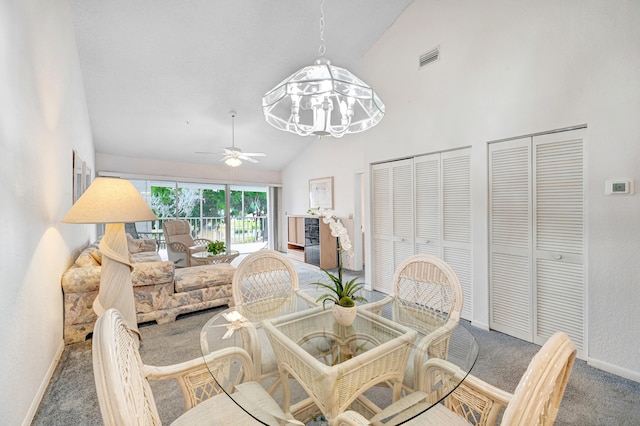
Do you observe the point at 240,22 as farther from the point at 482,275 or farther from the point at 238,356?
the point at 482,275

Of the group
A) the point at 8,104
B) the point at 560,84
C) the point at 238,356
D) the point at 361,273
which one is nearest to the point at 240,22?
the point at 8,104

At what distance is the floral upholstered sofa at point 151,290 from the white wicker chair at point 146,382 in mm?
1935

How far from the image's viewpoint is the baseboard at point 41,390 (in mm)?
1607

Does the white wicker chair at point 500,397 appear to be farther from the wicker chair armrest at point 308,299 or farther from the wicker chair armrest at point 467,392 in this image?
the wicker chair armrest at point 308,299

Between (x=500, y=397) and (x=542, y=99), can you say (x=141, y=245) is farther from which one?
(x=542, y=99)

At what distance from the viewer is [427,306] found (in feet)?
6.32

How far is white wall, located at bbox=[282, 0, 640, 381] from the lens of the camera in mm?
2057

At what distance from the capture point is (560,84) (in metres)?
2.35

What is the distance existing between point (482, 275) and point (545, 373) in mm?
2593

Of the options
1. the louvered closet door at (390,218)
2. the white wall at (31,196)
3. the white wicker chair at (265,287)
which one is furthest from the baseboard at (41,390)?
the louvered closet door at (390,218)

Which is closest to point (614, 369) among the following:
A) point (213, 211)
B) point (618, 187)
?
point (618, 187)

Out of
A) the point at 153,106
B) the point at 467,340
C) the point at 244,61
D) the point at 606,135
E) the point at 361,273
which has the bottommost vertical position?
the point at 361,273

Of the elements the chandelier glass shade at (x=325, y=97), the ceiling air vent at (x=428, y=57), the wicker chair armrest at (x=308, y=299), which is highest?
the ceiling air vent at (x=428, y=57)

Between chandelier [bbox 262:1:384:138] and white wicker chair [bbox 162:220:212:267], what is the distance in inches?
159
